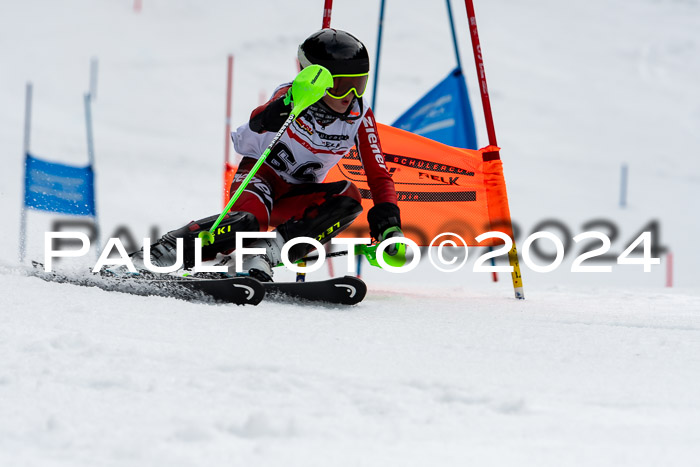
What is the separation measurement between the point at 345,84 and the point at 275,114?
1.07 ft

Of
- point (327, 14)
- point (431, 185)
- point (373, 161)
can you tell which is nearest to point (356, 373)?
point (373, 161)

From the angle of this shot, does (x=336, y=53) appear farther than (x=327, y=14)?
No

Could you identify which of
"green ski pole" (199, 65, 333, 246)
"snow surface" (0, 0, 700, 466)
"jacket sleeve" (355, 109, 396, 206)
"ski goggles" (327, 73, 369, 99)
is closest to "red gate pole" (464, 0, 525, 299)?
"snow surface" (0, 0, 700, 466)

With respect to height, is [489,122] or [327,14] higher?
[327,14]

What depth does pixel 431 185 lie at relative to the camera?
4.16 m

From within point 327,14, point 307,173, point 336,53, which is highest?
point 327,14

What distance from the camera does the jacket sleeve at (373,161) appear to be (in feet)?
10.7

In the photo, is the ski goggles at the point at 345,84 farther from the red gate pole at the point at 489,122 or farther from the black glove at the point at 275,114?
the red gate pole at the point at 489,122

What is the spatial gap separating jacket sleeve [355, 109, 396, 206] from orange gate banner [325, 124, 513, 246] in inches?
31.9

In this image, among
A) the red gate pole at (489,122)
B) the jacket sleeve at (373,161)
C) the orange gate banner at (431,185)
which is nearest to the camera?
the jacket sleeve at (373,161)

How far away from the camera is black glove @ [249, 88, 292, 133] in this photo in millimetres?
2930

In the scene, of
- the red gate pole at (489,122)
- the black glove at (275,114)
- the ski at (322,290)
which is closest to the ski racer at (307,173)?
the black glove at (275,114)

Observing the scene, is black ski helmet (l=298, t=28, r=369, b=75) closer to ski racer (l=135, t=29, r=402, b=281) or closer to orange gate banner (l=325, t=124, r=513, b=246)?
ski racer (l=135, t=29, r=402, b=281)

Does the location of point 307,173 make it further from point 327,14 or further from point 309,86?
point 327,14
